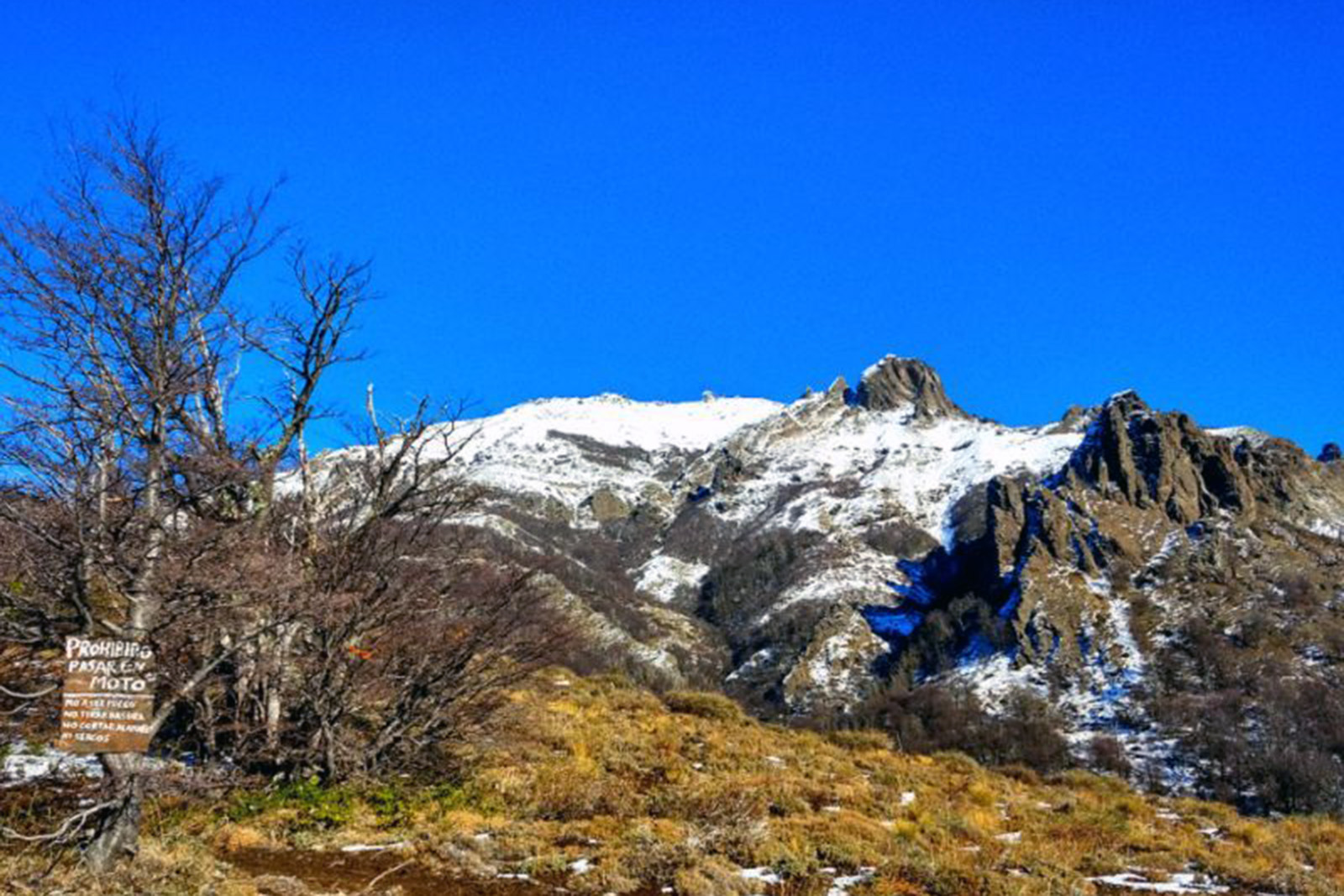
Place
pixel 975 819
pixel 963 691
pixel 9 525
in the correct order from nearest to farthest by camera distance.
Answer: pixel 9 525, pixel 975 819, pixel 963 691

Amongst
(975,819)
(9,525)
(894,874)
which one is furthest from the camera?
(975,819)

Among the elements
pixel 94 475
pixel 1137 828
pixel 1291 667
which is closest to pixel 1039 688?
pixel 1291 667

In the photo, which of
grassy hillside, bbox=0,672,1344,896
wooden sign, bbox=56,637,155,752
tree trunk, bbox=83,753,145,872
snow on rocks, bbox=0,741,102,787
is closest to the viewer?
wooden sign, bbox=56,637,155,752

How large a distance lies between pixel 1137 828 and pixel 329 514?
1472cm

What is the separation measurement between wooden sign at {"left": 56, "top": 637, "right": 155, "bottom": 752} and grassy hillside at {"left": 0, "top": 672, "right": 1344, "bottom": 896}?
122cm

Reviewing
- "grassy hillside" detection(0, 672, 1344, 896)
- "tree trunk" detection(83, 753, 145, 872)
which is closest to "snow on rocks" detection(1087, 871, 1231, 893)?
"grassy hillside" detection(0, 672, 1344, 896)

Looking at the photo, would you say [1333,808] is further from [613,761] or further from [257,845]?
[257,845]

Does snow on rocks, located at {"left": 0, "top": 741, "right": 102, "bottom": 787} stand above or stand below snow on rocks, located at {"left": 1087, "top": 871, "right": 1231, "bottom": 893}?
above

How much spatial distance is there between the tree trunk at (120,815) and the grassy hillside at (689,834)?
0.29m

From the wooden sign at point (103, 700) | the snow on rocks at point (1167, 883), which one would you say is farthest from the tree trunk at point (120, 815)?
the snow on rocks at point (1167, 883)

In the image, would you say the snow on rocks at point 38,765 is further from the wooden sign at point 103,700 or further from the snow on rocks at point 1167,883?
the snow on rocks at point 1167,883

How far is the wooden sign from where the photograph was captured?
354 inches

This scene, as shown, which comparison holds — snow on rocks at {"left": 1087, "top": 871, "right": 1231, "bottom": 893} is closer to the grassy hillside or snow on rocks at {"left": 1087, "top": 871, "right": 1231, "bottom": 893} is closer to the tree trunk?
the grassy hillside

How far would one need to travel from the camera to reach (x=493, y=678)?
55.7ft
